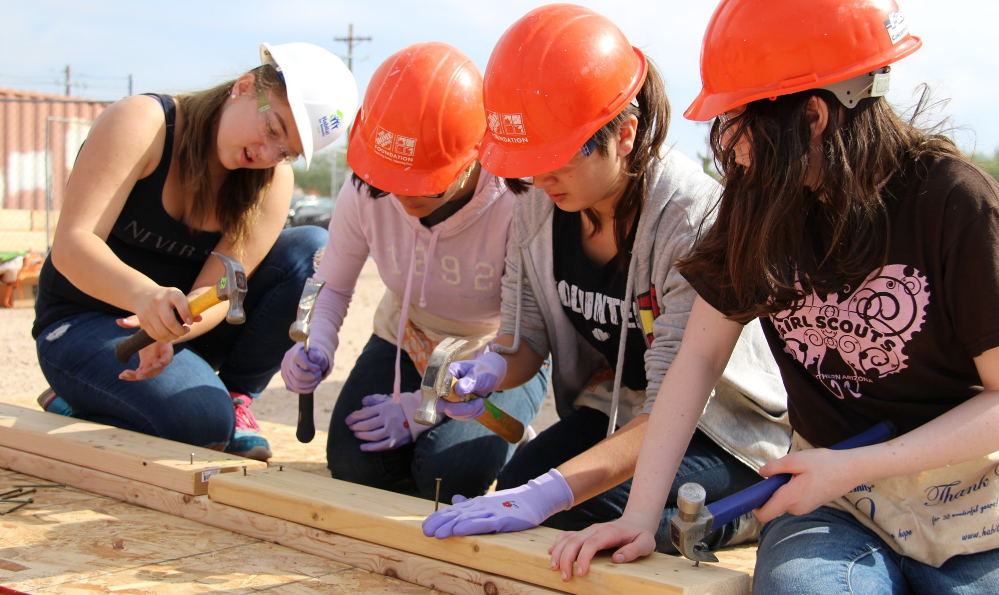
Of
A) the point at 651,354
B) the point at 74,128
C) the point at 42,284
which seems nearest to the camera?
the point at 651,354

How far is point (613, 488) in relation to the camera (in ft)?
8.20

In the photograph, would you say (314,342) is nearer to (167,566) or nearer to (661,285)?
(167,566)

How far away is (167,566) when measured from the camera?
2014 millimetres

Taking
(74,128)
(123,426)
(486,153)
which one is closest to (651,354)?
(486,153)

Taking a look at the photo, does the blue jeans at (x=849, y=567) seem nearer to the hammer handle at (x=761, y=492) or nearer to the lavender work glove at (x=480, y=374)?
the hammer handle at (x=761, y=492)

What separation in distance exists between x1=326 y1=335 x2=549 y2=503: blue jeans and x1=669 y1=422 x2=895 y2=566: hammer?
137 cm

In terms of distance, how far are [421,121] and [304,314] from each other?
0.76m

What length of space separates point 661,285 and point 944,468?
0.91 m

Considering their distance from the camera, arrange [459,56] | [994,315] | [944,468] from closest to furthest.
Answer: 1. [994,315]
2. [944,468]
3. [459,56]

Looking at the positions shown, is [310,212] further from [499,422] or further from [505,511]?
[505,511]

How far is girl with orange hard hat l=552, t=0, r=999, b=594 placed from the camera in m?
1.61

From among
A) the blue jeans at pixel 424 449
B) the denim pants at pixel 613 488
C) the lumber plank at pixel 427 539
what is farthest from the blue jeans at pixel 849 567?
the blue jeans at pixel 424 449

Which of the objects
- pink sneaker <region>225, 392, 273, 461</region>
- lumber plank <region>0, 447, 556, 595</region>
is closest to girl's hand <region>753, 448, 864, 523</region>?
lumber plank <region>0, 447, 556, 595</region>

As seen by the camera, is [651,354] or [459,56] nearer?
[651,354]
